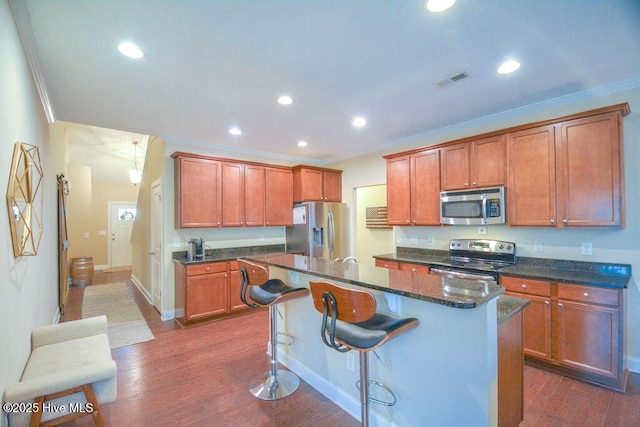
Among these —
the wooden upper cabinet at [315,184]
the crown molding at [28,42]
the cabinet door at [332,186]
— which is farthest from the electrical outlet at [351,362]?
the cabinet door at [332,186]

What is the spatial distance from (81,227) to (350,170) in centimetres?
736

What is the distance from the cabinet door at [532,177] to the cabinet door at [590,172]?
3.2 inches

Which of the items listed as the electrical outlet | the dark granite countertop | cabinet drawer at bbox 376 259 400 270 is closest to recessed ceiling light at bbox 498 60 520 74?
cabinet drawer at bbox 376 259 400 270

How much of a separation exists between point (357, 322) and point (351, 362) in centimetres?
80

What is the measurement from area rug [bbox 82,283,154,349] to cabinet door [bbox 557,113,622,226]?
4946 millimetres

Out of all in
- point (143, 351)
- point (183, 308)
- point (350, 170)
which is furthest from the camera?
point (350, 170)

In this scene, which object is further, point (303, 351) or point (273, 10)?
point (303, 351)

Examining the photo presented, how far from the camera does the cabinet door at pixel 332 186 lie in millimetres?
5602

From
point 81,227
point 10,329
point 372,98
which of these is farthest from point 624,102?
point 81,227

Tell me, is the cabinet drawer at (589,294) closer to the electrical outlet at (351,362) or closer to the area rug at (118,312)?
the electrical outlet at (351,362)

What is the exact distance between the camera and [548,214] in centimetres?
297

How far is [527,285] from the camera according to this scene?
280 centimetres

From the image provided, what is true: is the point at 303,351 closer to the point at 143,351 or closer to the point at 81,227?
the point at 143,351

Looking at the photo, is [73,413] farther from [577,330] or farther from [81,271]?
[81,271]
